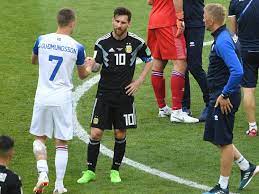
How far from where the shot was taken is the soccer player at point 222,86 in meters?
9.28

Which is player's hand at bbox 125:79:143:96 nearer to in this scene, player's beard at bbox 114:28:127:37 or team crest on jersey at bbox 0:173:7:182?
player's beard at bbox 114:28:127:37

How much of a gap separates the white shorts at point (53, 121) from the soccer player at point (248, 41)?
331 centimetres

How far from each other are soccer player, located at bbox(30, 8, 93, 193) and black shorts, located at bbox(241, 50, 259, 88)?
10.2ft

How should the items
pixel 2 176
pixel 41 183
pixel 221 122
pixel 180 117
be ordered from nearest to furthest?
pixel 2 176 → pixel 41 183 → pixel 221 122 → pixel 180 117

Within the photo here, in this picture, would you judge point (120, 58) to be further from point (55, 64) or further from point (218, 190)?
point (218, 190)

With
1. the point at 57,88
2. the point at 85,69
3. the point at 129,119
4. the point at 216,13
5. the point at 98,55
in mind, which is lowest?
the point at 129,119

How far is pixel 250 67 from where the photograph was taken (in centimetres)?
1196

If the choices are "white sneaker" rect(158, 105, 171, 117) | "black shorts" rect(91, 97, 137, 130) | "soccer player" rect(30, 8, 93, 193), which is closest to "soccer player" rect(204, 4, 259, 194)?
"black shorts" rect(91, 97, 137, 130)

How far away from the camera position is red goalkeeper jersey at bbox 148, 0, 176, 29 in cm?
1277

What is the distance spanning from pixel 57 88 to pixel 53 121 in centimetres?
38

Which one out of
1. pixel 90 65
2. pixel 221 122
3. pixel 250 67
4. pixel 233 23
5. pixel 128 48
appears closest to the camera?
pixel 221 122

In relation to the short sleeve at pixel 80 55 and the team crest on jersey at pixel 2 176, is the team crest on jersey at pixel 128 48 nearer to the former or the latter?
the short sleeve at pixel 80 55

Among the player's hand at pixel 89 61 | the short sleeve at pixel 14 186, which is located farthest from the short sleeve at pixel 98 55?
the short sleeve at pixel 14 186

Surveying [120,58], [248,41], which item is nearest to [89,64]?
[120,58]
